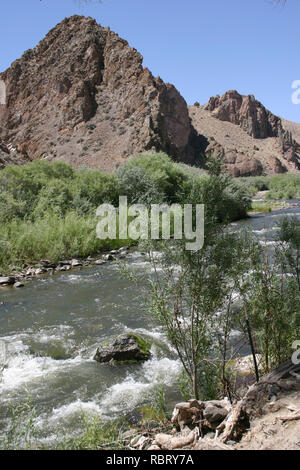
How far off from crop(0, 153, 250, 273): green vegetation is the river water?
321 centimetres

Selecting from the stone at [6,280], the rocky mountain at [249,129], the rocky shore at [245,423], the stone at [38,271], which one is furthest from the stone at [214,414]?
the rocky mountain at [249,129]

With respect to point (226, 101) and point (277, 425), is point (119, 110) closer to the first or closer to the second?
point (277, 425)

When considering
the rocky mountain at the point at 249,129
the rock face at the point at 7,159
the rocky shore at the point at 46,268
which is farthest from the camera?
the rocky mountain at the point at 249,129

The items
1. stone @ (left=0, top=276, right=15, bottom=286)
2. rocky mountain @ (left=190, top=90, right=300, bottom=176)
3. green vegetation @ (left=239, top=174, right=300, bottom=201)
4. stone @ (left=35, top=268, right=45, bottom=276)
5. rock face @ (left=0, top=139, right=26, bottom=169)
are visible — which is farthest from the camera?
rocky mountain @ (left=190, top=90, right=300, bottom=176)

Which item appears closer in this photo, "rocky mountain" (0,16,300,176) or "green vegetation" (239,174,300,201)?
"rocky mountain" (0,16,300,176)

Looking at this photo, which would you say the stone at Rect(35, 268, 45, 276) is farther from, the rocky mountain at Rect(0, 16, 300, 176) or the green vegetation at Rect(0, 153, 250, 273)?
the rocky mountain at Rect(0, 16, 300, 176)

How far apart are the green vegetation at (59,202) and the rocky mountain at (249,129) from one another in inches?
3301

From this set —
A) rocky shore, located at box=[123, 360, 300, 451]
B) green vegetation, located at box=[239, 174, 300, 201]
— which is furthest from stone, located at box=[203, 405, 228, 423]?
green vegetation, located at box=[239, 174, 300, 201]

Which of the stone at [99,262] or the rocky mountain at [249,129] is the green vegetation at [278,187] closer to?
the stone at [99,262]

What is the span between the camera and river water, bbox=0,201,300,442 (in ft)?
17.4

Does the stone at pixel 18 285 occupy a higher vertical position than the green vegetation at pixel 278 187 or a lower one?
lower

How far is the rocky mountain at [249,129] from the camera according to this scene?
111 metres
